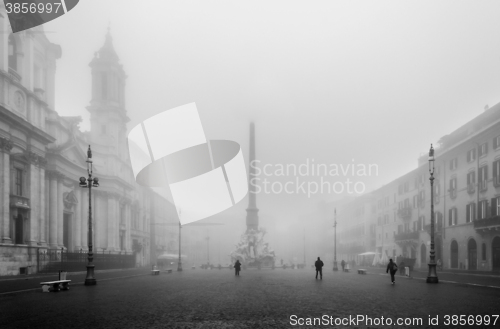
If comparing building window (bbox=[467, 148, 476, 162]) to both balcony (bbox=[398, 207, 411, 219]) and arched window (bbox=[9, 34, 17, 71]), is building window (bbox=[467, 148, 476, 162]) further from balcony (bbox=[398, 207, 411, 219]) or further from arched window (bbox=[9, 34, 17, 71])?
arched window (bbox=[9, 34, 17, 71])

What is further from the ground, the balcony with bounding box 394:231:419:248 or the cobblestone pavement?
the cobblestone pavement

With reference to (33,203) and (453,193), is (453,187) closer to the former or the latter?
(453,193)

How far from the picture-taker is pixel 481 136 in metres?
44.5

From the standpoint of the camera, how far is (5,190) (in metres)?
35.8

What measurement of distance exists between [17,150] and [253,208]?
3642 centimetres

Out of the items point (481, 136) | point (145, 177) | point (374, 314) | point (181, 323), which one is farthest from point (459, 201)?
point (145, 177)

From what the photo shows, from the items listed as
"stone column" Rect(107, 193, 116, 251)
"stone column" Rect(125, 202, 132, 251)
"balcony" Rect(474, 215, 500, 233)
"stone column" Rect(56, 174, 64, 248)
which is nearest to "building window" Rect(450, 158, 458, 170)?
"balcony" Rect(474, 215, 500, 233)

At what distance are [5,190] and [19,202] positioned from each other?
10.2ft

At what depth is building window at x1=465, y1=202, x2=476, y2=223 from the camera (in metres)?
46.5

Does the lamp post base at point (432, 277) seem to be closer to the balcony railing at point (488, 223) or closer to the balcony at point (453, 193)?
the balcony railing at point (488, 223)

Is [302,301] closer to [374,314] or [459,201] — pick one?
[374,314]

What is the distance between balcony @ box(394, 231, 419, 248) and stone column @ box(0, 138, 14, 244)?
44.0 meters

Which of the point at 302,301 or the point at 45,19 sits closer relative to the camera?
the point at 302,301

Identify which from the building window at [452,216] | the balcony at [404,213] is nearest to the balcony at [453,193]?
the building window at [452,216]
